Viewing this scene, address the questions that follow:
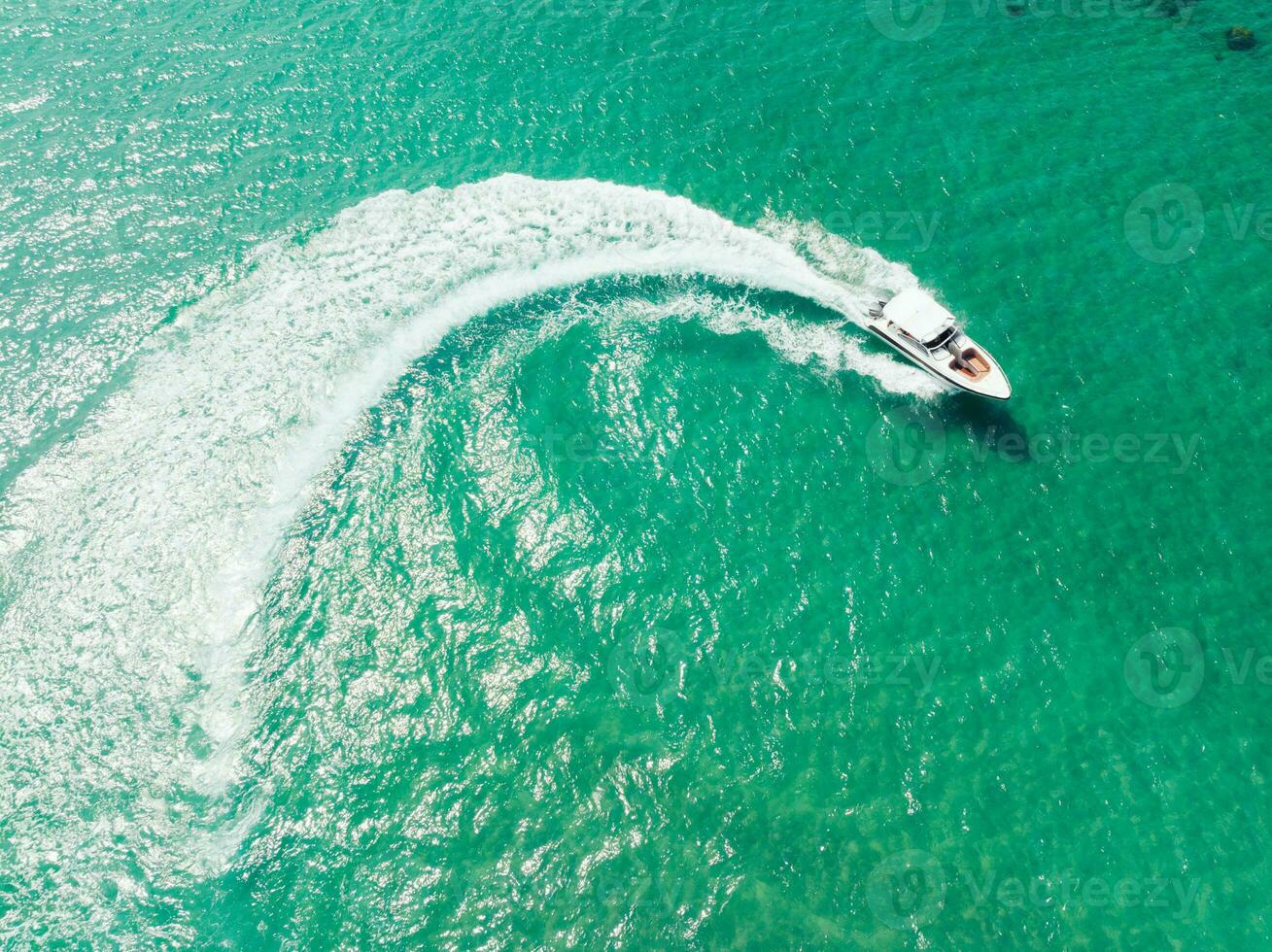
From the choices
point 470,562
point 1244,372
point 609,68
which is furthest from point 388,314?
point 1244,372

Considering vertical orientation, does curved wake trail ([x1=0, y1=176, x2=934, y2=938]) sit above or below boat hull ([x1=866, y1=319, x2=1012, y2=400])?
below

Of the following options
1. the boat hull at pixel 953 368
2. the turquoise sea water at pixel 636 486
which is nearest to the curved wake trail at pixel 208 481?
the turquoise sea water at pixel 636 486

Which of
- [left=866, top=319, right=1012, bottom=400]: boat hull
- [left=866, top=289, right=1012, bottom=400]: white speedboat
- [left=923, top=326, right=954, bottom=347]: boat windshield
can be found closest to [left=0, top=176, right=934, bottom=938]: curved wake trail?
[left=866, top=319, right=1012, bottom=400]: boat hull

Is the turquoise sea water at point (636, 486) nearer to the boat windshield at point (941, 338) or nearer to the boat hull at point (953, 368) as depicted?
the boat hull at point (953, 368)

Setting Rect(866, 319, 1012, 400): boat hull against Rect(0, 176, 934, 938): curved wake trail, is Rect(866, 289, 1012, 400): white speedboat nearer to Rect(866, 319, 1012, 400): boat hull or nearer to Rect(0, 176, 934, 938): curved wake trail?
Rect(866, 319, 1012, 400): boat hull

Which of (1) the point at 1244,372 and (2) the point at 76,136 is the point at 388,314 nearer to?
(2) the point at 76,136
